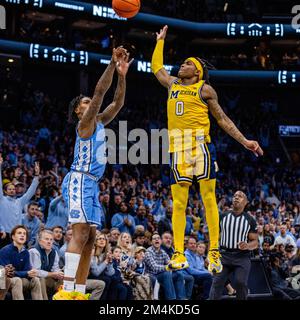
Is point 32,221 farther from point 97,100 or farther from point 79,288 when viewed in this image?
point 97,100

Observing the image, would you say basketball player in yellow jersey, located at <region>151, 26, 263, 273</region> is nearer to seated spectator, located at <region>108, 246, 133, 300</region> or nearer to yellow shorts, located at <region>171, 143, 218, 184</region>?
yellow shorts, located at <region>171, 143, 218, 184</region>

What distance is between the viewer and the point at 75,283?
22.6 ft

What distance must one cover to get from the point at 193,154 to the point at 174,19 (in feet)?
69.3

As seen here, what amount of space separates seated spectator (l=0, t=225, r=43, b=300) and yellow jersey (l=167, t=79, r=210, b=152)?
102 inches

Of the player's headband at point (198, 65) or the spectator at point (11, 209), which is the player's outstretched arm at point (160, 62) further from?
the spectator at point (11, 209)

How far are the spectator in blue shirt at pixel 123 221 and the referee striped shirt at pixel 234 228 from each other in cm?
356

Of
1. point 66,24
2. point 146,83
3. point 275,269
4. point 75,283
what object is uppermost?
point 66,24

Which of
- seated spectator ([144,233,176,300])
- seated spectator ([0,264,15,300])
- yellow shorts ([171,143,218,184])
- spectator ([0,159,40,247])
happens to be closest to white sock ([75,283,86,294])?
yellow shorts ([171,143,218,184])

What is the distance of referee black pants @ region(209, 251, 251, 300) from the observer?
9164 mm

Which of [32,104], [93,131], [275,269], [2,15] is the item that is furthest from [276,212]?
[93,131]

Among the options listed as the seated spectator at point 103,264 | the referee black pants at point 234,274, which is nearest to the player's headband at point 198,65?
the referee black pants at point 234,274

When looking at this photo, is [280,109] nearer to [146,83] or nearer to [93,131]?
[146,83]

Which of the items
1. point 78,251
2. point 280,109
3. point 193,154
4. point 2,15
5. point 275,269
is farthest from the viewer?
point 280,109
